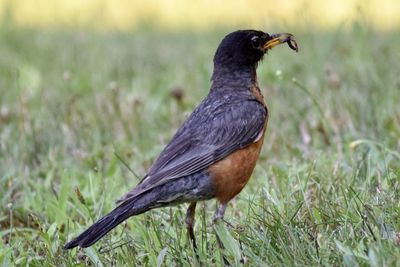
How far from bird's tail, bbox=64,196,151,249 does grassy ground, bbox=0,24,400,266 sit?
14cm

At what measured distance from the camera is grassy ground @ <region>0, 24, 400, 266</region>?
424 cm

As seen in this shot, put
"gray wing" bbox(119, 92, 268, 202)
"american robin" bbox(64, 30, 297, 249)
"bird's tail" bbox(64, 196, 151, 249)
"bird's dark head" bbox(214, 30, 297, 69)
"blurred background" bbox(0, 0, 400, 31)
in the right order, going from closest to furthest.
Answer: "bird's tail" bbox(64, 196, 151, 249)
"american robin" bbox(64, 30, 297, 249)
"gray wing" bbox(119, 92, 268, 202)
"bird's dark head" bbox(214, 30, 297, 69)
"blurred background" bbox(0, 0, 400, 31)

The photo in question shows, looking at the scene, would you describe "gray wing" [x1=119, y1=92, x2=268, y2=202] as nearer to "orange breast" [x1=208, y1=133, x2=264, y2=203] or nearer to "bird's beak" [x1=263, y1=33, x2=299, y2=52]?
"orange breast" [x1=208, y1=133, x2=264, y2=203]

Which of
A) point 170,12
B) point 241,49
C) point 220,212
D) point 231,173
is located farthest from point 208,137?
point 170,12

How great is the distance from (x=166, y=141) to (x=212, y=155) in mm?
2018

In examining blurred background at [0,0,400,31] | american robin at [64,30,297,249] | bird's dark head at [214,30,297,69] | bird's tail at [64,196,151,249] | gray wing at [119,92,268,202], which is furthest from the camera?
blurred background at [0,0,400,31]

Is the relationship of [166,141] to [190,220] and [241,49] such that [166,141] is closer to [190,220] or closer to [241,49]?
[241,49]

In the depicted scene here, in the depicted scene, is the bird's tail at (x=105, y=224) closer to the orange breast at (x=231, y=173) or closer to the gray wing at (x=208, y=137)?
the gray wing at (x=208, y=137)

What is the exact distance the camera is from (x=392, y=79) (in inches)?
285

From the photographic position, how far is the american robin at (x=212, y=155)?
4.54 meters

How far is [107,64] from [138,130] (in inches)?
78.5

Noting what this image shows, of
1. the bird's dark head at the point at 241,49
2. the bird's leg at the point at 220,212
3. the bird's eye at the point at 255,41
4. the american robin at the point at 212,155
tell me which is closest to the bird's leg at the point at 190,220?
the american robin at the point at 212,155

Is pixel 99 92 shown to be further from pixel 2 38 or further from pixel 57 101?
pixel 2 38

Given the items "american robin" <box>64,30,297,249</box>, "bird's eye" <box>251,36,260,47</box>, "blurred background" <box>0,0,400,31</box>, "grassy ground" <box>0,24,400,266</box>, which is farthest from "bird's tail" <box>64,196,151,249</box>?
"blurred background" <box>0,0,400,31</box>
